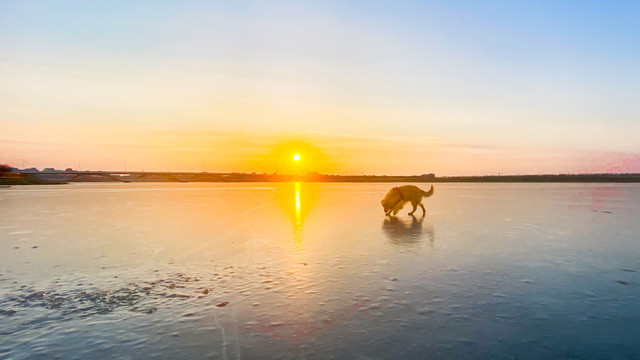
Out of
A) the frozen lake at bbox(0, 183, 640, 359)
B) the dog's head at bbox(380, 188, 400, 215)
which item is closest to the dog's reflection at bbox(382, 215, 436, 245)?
the frozen lake at bbox(0, 183, 640, 359)

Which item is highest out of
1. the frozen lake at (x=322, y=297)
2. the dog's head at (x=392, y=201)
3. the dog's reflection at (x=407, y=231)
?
the dog's head at (x=392, y=201)

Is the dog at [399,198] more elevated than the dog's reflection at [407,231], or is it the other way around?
the dog at [399,198]

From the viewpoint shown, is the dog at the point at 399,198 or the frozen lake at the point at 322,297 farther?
the dog at the point at 399,198

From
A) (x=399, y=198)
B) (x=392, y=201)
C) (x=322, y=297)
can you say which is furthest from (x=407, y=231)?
(x=322, y=297)

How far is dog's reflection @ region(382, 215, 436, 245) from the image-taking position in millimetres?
13422

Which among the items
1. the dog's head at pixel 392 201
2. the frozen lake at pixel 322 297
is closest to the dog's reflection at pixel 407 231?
the frozen lake at pixel 322 297

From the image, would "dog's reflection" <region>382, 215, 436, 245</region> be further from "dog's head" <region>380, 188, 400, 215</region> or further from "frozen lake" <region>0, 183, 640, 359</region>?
"dog's head" <region>380, 188, 400, 215</region>

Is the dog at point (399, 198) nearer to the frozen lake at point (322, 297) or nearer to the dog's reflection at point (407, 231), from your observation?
the dog's reflection at point (407, 231)

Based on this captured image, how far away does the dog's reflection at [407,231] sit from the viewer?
13.4 metres

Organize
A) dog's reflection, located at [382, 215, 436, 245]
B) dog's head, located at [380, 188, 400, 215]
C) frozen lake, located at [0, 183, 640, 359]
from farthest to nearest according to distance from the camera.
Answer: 1. dog's head, located at [380, 188, 400, 215]
2. dog's reflection, located at [382, 215, 436, 245]
3. frozen lake, located at [0, 183, 640, 359]

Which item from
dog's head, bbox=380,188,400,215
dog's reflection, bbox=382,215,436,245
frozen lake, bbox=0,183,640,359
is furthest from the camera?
dog's head, bbox=380,188,400,215

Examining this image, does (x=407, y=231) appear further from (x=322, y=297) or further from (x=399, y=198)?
(x=322, y=297)

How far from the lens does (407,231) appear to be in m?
15.7

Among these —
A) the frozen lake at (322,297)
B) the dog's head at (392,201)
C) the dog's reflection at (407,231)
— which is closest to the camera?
the frozen lake at (322,297)
